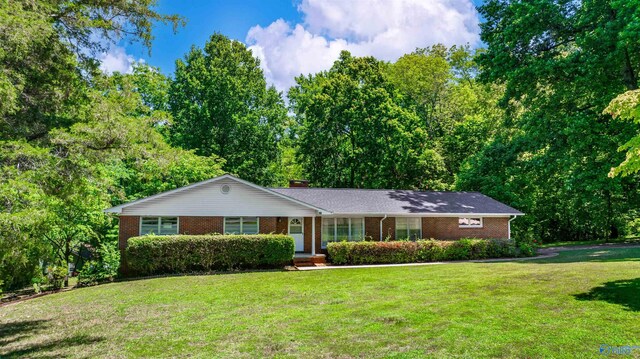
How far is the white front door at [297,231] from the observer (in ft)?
74.0

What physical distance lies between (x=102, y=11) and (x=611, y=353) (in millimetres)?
12381

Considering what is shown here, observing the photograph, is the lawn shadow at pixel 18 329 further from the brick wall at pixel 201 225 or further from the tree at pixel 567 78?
the tree at pixel 567 78

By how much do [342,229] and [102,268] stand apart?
11.8 m

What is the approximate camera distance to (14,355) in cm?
770

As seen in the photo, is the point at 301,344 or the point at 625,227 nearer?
the point at 301,344

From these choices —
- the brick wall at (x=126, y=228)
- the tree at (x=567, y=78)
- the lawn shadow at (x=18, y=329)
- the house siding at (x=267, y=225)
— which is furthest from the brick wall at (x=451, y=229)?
the lawn shadow at (x=18, y=329)

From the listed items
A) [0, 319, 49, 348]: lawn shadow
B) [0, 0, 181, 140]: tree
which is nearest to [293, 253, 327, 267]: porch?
[0, 319, 49, 348]: lawn shadow

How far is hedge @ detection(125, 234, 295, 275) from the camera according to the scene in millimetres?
17781

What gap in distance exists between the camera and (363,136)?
115ft

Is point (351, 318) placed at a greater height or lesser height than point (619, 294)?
lesser

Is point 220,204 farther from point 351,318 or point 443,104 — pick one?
point 443,104

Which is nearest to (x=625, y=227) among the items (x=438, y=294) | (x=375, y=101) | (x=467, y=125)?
(x=467, y=125)

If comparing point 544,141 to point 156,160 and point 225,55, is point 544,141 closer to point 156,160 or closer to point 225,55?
point 156,160

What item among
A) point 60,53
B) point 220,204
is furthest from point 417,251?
point 60,53
